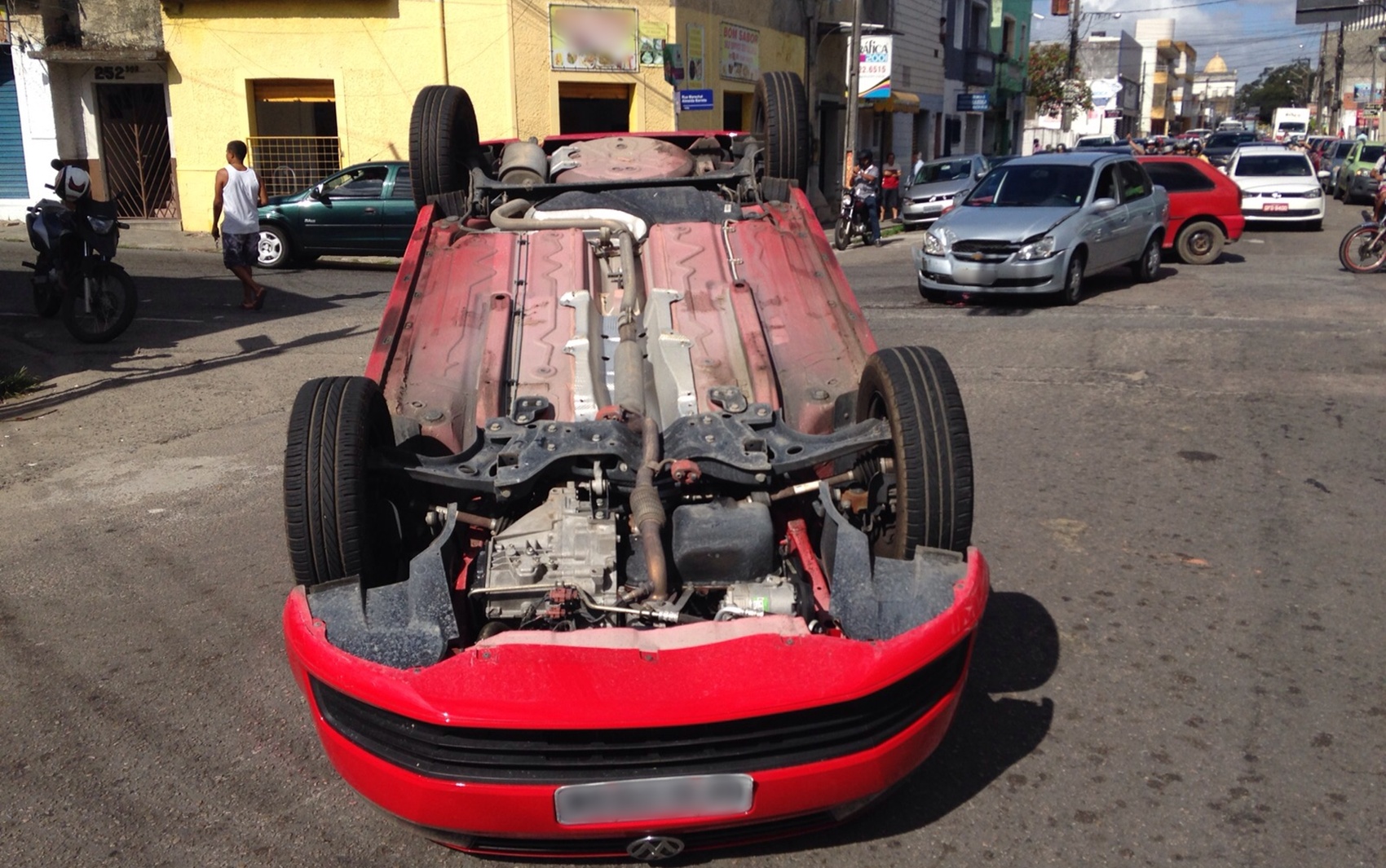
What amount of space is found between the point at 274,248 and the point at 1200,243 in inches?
536

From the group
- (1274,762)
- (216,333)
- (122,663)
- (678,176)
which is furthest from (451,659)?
(216,333)

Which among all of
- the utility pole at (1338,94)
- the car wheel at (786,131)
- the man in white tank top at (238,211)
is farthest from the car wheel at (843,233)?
the utility pole at (1338,94)

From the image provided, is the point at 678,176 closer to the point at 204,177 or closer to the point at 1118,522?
the point at 1118,522

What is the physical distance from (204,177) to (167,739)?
19.7m

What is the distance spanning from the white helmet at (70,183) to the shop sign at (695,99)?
13.4 meters

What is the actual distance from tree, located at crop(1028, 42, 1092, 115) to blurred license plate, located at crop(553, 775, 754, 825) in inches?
2166

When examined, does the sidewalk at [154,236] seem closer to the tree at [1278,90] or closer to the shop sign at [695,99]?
the shop sign at [695,99]

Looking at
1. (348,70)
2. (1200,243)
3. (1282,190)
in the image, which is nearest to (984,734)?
(1200,243)

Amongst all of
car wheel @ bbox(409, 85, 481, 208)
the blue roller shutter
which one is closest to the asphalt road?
car wheel @ bbox(409, 85, 481, 208)

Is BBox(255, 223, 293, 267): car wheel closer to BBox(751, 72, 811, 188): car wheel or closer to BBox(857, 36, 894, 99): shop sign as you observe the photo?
BBox(751, 72, 811, 188): car wheel

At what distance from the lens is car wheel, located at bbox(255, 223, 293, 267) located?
54.7 feet

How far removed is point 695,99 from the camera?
21.9m

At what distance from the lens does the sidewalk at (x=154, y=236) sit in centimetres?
1975

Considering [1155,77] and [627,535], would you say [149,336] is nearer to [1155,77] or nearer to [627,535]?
[627,535]
